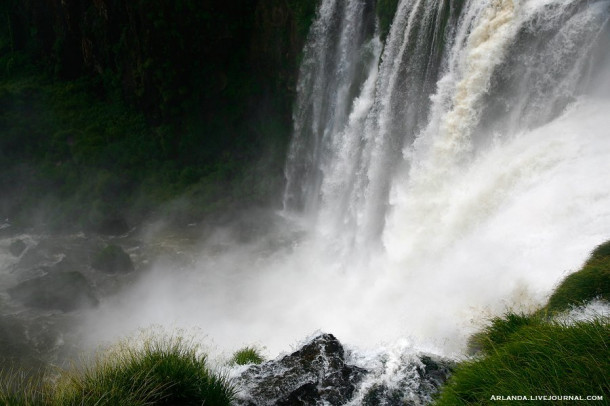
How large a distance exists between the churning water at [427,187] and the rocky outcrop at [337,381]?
1.15 meters

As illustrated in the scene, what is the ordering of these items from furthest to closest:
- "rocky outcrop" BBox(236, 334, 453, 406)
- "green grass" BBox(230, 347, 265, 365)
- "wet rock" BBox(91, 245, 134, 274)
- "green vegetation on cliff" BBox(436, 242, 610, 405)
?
"wet rock" BBox(91, 245, 134, 274) → "green grass" BBox(230, 347, 265, 365) → "rocky outcrop" BBox(236, 334, 453, 406) → "green vegetation on cliff" BBox(436, 242, 610, 405)

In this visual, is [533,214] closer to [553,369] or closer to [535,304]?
[535,304]

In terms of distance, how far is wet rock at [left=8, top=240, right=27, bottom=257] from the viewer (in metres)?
21.5

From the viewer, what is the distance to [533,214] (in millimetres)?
9117

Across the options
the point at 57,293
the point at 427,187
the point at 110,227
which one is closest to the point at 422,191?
the point at 427,187

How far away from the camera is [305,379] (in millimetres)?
6785

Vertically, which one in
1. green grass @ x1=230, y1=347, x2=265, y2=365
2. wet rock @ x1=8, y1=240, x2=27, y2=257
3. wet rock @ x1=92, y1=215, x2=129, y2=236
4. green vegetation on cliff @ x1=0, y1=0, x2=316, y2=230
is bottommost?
green grass @ x1=230, y1=347, x2=265, y2=365

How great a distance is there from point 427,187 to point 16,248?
19.0 m

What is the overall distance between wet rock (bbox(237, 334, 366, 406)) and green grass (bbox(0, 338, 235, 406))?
1.05 m

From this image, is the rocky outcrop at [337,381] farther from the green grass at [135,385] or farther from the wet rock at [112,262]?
the wet rock at [112,262]

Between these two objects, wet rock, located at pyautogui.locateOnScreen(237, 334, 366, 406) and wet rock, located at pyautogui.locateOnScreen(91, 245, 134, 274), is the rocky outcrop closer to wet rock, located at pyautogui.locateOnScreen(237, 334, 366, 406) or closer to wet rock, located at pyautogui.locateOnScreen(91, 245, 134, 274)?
wet rock, located at pyautogui.locateOnScreen(237, 334, 366, 406)

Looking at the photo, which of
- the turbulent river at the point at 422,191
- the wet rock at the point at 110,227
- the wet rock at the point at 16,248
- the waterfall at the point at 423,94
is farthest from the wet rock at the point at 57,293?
the waterfall at the point at 423,94

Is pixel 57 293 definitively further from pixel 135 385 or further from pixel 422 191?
pixel 135 385

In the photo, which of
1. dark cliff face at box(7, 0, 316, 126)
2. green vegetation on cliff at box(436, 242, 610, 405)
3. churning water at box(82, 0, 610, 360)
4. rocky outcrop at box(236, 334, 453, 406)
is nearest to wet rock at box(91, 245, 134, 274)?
churning water at box(82, 0, 610, 360)
